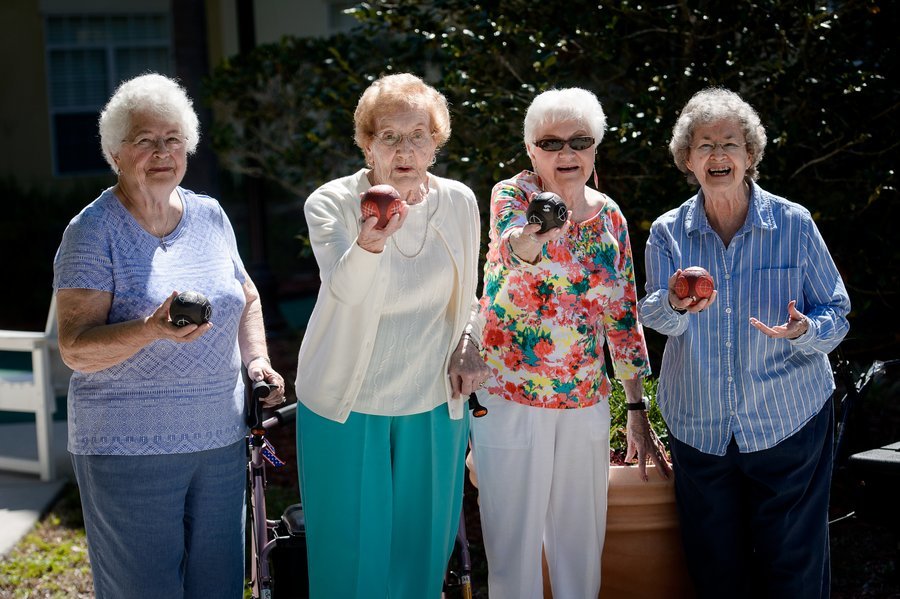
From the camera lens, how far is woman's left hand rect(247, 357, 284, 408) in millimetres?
3535

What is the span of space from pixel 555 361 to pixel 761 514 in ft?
2.86

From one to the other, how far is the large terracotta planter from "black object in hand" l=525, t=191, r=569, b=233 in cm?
122

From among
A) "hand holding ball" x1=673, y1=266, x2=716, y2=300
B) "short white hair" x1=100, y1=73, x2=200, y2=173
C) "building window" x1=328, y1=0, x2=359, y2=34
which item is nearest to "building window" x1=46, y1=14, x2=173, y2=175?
"building window" x1=328, y1=0, x2=359, y2=34

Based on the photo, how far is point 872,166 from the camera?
4945 millimetres

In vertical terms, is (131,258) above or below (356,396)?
above

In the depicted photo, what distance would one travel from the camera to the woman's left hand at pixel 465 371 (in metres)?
3.43

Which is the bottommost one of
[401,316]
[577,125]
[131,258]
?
[401,316]

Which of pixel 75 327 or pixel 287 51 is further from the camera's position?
pixel 287 51

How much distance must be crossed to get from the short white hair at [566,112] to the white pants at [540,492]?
972 millimetres

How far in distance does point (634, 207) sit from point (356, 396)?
2268 mm

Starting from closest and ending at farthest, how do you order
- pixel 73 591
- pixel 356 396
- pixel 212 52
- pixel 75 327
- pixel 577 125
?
1. pixel 75 327
2. pixel 356 396
3. pixel 577 125
4. pixel 73 591
5. pixel 212 52

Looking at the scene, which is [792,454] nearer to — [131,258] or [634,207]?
[634,207]

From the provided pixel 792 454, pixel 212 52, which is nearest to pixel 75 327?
pixel 792 454

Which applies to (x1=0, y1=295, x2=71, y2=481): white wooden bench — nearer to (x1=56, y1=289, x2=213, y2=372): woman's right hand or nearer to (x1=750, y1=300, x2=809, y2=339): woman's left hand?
(x1=56, y1=289, x2=213, y2=372): woman's right hand
